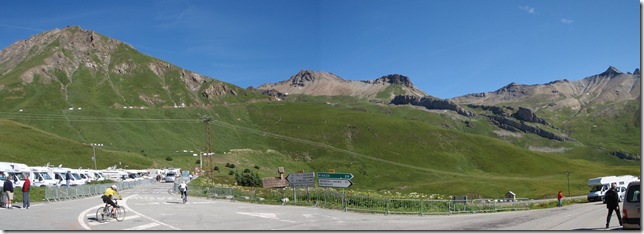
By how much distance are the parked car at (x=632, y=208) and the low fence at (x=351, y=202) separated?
640 inches

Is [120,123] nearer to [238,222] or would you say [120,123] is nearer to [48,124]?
[48,124]

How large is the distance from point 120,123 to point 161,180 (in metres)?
89.0

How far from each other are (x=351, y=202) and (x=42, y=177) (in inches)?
1559

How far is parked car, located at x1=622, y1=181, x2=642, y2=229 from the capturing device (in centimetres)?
1997

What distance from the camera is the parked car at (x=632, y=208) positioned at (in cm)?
1997

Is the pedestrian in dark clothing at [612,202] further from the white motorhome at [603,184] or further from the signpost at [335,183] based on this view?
the white motorhome at [603,184]

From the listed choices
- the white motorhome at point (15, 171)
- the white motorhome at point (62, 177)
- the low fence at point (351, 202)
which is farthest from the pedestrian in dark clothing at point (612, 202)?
the white motorhome at point (62, 177)

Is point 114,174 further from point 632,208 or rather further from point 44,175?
point 632,208

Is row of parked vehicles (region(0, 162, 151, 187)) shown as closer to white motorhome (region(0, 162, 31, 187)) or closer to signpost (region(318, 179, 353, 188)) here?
white motorhome (region(0, 162, 31, 187))

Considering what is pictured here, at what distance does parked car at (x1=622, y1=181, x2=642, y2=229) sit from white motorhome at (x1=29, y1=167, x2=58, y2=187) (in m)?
54.7

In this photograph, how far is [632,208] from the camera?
2009 centimetres

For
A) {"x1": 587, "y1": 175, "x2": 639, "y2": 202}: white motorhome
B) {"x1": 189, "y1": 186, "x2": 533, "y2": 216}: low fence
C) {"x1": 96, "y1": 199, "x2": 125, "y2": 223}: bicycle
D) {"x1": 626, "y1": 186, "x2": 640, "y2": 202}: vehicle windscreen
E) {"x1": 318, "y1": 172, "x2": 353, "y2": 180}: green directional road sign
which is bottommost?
{"x1": 587, "y1": 175, "x2": 639, "y2": 202}: white motorhome

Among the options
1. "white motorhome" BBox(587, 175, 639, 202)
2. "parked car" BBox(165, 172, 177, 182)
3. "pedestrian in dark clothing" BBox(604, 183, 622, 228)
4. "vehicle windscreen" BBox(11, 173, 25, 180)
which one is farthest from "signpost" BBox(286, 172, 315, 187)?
"parked car" BBox(165, 172, 177, 182)

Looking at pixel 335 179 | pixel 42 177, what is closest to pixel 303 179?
pixel 335 179
